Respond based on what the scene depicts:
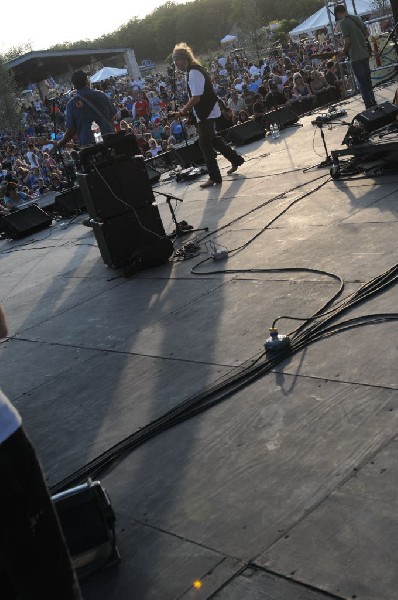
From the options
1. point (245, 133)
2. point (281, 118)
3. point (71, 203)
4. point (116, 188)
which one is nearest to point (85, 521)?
point (116, 188)

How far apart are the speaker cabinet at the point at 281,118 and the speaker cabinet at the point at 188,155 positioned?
6.47 ft

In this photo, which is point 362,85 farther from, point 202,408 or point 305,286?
point 202,408

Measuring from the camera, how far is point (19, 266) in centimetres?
1045

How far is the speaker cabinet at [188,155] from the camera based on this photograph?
1452 cm

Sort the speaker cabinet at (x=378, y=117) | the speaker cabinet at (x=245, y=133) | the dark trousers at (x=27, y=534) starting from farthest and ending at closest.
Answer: the speaker cabinet at (x=245, y=133)
the speaker cabinet at (x=378, y=117)
the dark trousers at (x=27, y=534)

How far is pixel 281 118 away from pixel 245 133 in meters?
0.93

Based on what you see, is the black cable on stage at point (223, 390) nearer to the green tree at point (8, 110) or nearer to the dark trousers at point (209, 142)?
the dark trousers at point (209, 142)

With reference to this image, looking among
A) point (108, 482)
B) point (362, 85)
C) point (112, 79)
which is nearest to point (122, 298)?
point (108, 482)

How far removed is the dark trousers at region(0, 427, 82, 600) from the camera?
6.71 ft

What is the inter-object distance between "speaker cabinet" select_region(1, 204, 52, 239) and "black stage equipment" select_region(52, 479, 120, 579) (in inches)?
410

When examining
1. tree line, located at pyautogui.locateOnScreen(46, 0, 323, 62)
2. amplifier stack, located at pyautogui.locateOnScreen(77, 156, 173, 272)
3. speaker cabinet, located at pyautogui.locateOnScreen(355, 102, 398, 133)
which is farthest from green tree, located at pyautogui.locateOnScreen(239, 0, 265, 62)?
amplifier stack, located at pyautogui.locateOnScreen(77, 156, 173, 272)

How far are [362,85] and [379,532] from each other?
10530mm

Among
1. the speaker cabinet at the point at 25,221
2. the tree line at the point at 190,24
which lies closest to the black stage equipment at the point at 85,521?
the speaker cabinet at the point at 25,221

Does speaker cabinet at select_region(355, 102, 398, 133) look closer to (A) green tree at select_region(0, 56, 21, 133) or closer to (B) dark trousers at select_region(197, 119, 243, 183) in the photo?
(B) dark trousers at select_region(197, 119, 243, 183)
